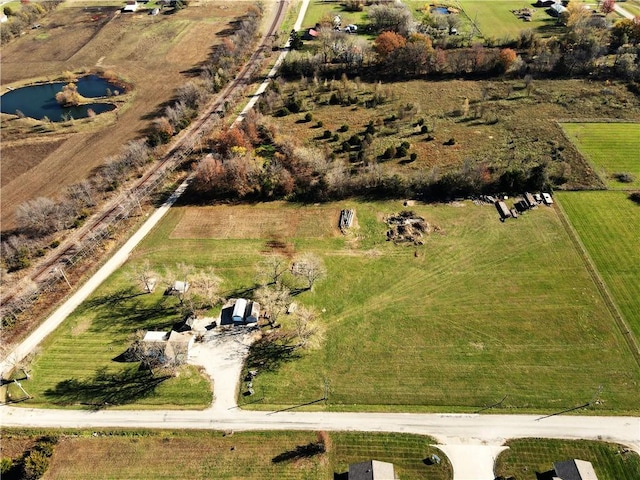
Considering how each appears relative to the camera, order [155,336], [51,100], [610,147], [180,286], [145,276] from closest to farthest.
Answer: [155,336]
[180,286]
[145,276]
[610,147]
[51,100]

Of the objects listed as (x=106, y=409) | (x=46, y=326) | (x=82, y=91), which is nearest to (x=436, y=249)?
(x=106, y=409)

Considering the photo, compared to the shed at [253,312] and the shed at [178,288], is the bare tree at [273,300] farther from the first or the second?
the shed at [178,288]

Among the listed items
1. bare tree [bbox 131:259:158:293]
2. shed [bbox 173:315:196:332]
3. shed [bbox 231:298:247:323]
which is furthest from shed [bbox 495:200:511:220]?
bare tree [bbox 131:259:158:293]

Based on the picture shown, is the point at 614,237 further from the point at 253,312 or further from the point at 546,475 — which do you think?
the point at 253,312

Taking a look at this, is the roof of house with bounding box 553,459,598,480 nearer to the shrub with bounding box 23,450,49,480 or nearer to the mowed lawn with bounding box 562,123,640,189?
the shrub with bounding box 23,450,49,480

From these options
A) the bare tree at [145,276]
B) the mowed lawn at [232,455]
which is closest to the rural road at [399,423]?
the mowed lawn at [232,455]

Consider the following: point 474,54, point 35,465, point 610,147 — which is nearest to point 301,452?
point 35,465
